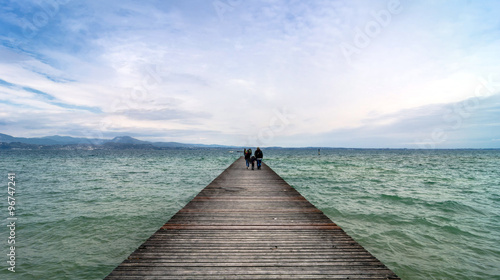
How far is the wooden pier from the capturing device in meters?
3.62

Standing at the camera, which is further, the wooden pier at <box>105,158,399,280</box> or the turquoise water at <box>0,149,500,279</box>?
the turquoise water at <box>0,149,500,279</box>

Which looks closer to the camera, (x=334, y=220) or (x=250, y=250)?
(x=250, y=250)

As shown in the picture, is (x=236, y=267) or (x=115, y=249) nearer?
(x=236, y=267)

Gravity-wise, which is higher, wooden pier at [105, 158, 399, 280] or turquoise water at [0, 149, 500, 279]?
wooden pier at [105, 158, 399, 280]

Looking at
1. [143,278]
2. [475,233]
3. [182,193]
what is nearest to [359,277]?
[143,278]

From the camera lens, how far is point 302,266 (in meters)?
3.83

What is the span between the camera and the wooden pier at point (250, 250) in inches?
143

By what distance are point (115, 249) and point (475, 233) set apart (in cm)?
1243

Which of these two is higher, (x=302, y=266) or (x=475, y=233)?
(x=302, y=266)

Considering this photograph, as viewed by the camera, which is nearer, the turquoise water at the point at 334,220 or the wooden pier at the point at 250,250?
the wooden pier at the point at 250,250

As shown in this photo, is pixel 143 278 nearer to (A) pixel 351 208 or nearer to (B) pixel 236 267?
(B) pixel 236 267

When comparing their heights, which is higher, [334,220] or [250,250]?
[250,250]

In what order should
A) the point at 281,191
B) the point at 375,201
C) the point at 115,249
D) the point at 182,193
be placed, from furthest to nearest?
1. the point at 182,193
2. the point at 375,201
3. the point at 281,191
4. the point at 115,249

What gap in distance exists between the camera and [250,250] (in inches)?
173
